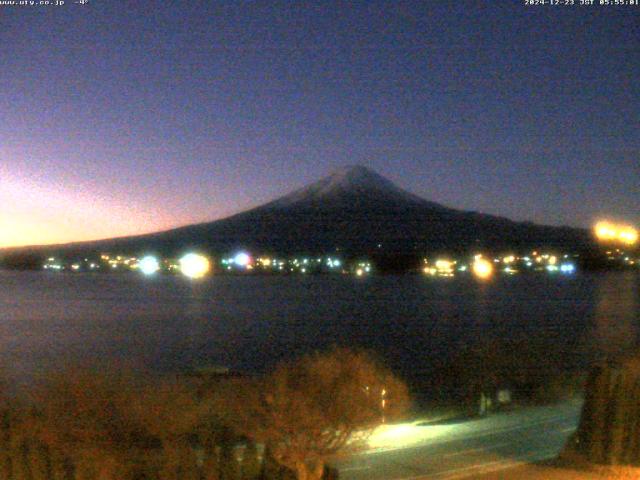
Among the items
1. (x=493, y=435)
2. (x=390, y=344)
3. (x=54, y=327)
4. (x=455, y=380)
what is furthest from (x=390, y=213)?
(x=493, y=435)

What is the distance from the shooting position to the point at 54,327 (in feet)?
205

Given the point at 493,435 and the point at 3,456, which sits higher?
the point at 3,456

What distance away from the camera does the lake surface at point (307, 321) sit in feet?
139

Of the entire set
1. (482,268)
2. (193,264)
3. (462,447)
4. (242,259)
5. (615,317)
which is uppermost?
(242,259)

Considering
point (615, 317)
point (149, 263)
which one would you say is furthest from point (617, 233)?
point (149, 263)

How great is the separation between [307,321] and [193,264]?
69544 mm

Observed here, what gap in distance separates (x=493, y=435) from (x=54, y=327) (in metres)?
53.0

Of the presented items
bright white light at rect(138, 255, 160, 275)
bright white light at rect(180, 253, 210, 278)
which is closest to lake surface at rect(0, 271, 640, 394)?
bright white light at rect(180, 253, 210, 278)

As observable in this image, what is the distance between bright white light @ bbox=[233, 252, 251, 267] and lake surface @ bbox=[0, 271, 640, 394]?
799 centimetres

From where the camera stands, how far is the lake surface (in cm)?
4244

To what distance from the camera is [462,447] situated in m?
11.8

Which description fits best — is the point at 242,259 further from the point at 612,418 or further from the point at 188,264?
the point at 612,418

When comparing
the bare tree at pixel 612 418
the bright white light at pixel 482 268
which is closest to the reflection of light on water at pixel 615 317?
the bare tree at pixel 612 418

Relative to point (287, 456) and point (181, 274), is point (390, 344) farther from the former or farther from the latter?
point (181, 274)
